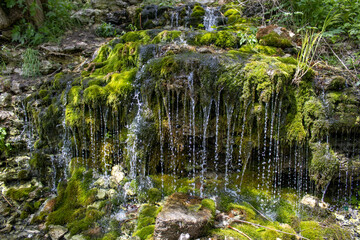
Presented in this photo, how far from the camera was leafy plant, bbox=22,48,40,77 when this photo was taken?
6570 millimetres

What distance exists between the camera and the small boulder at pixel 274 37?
5270 mm

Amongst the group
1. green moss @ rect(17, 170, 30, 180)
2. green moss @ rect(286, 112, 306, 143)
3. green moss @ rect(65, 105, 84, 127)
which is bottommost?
green moss @ rect(17, 170, 30, 180)

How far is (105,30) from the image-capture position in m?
8.14

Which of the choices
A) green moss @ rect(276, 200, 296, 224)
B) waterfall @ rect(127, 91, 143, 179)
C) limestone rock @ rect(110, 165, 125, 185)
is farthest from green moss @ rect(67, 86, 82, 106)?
green moss @ rect(276, 200, 296, 224)

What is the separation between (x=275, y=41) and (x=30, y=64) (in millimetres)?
7044

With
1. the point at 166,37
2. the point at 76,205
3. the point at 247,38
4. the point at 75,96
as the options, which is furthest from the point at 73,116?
the point at 247,38

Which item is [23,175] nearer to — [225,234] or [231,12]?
[225,234]

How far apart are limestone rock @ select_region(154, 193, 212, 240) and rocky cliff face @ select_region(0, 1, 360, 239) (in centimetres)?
4

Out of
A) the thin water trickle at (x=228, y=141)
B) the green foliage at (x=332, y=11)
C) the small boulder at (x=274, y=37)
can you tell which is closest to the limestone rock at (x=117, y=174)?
the thin water trickle at (x=228, y=141)

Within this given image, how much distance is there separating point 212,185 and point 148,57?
3.22 metres

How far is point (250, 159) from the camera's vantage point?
410 centimetres

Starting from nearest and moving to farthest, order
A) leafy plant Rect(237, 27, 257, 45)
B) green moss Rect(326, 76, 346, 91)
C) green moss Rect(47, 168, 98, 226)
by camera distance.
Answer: green moss Rect(47, 168, 98, 226) → green moss Rect(326, 76, 346, 91) → leafy plant Rect(237, 27, 257, 45)

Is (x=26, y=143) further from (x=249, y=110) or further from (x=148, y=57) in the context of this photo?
(x=249, y=110)

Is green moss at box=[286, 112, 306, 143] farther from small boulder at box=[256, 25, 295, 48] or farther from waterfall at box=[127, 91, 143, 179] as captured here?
waterfall at box=[127, 91, 143, 179]
